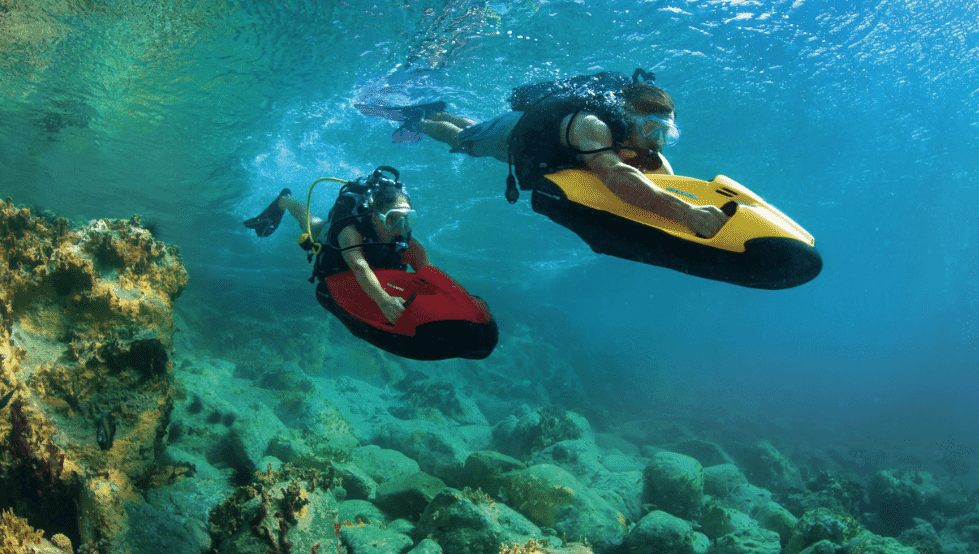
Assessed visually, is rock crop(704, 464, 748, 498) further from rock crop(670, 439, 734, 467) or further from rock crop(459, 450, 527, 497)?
rock crop(459, 450, 527, 497)

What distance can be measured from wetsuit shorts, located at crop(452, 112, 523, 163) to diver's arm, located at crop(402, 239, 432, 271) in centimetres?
128

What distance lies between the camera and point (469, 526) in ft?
14.7

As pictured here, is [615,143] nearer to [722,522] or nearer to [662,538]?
[662,538]

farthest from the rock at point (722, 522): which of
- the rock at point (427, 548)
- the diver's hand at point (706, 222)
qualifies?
the diver's hand at point (706, 222)

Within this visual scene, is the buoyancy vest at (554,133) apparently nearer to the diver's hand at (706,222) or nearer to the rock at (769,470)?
the diver's hand at (706,222)

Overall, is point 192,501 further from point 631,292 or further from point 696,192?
point 631,292

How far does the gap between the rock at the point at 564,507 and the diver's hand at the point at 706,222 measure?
5391 mm

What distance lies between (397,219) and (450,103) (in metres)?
9.57

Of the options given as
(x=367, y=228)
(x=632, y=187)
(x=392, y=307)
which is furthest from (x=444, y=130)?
(x=632, y=187)

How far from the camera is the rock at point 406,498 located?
562cm

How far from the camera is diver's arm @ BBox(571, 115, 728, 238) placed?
85.2 inches

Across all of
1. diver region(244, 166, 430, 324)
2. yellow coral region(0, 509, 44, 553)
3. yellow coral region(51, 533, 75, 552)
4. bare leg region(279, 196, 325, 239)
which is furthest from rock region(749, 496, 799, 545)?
yellow coral region(0, 509, 44, 553)

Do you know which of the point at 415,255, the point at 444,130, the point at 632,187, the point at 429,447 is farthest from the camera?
the point at 429,447

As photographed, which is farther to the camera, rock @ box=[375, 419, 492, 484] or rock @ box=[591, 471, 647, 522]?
rock @ box=[591, 471, 647, 522]
